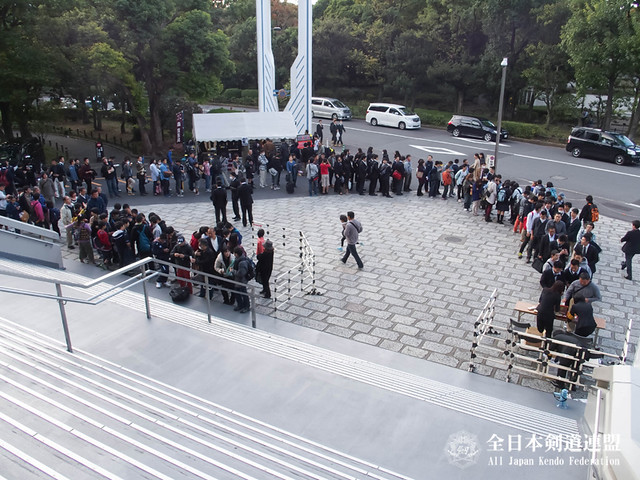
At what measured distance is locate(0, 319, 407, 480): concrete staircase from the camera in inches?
184

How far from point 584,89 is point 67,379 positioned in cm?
3053

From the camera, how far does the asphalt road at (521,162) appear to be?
20062 mm

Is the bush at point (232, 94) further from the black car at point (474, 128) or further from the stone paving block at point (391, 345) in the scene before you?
the stone paving block at point (391, 345)

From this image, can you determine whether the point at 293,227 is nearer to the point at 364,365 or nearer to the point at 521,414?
the point at 364,365

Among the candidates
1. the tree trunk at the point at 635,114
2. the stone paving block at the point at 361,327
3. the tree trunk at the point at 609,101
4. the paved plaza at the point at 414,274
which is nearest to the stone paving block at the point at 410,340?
the paved plaza at the point at 414,274

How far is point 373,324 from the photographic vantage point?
10438mm

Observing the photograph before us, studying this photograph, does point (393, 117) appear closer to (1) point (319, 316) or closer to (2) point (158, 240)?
(2) point (158, 240)

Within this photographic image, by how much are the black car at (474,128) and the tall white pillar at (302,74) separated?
11.5m

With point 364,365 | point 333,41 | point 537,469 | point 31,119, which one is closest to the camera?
point 537,469

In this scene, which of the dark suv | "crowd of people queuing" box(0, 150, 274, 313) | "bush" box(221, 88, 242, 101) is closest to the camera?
"crowd of people queuing" box(0, 150, 274, 313)

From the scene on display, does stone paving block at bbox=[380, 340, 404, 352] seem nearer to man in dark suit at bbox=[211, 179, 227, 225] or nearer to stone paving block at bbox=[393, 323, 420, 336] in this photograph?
stone paving block at bbox=[393, 323, 420, 336]

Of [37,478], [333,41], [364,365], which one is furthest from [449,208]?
[333,41]

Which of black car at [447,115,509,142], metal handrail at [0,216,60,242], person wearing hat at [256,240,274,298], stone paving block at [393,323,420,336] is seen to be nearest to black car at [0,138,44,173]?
metal handrail at [0,216,60,242]

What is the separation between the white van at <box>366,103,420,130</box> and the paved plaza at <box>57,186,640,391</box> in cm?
1695
